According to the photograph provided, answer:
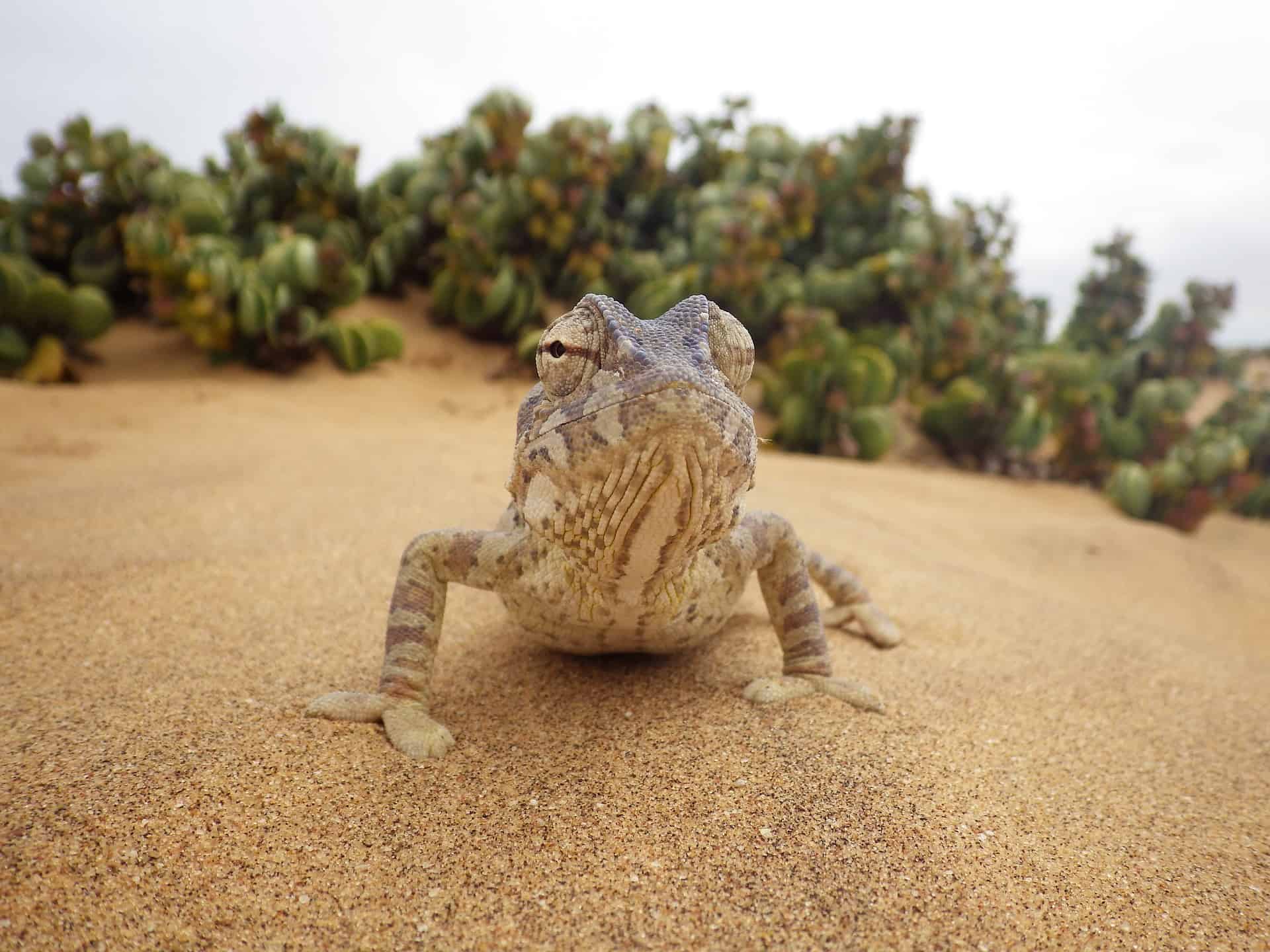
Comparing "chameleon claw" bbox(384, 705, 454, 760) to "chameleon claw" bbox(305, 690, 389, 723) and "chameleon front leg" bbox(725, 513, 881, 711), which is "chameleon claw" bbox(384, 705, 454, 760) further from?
"chameleon front leg" bbox(725, 513, 881, 711)

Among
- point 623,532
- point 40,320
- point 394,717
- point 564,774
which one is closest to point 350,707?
point 394,717

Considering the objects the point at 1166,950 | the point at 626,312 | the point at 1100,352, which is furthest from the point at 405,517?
the point at 1100,352

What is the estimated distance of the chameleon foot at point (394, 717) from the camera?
5.98 feet

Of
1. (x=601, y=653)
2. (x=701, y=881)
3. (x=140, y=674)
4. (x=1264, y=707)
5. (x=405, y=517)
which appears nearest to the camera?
(x=701, y=881)

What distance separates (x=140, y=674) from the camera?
6.93ft

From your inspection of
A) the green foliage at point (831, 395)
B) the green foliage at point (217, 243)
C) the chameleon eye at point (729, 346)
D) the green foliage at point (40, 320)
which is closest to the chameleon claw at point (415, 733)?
the chameleon eye at point (729, 346)

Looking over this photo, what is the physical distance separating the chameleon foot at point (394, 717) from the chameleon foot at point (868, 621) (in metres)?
1.63

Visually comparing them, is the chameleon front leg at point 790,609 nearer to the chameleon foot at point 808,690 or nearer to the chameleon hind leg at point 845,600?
the chameleon foot at point 808,690

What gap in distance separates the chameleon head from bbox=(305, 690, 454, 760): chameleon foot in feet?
1.82

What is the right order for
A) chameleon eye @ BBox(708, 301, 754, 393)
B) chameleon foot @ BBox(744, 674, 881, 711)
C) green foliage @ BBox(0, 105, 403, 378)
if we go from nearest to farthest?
chameleon eye @ BBox(708, 301, 754, 393) → chameleon foot @ BBox(744, 674, 881, 711) → green foliage @ BBox(0, 105, 403, 378)

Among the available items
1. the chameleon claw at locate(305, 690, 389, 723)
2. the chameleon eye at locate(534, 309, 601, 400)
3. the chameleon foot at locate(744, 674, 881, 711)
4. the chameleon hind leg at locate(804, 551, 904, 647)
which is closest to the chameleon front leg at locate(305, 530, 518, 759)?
the chameleon claw at locate(305, 690, 389, 723)

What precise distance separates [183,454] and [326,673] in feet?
10.9

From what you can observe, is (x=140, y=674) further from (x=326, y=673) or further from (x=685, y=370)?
(x=685, y=370)

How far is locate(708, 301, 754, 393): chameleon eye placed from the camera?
1.72 meters
